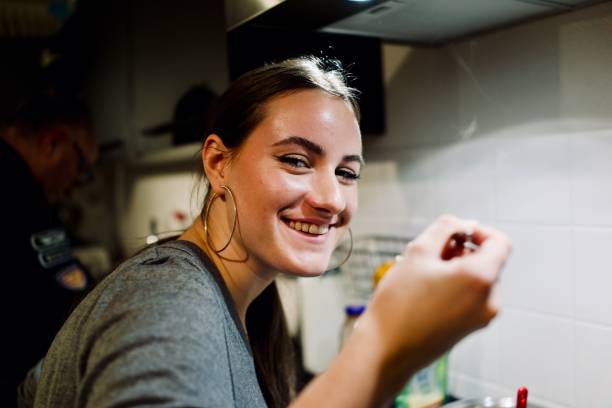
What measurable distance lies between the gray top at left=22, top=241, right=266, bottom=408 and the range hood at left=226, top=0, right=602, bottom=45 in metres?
0.49

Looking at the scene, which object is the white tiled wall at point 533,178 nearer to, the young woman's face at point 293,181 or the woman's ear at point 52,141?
the young woman's face at point 293,181

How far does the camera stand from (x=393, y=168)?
133 centimetres

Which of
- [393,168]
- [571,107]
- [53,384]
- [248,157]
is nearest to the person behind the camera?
[53,384]

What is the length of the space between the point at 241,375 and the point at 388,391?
0.91ft

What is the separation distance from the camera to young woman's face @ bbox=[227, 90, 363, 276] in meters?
0.72

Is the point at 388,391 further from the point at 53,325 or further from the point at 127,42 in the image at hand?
the point at 127,42

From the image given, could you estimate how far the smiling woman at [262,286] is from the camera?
0.50 meters

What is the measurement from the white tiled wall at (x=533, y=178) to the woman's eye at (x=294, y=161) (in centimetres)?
Result: 52

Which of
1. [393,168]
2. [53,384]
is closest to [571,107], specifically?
[393,168]

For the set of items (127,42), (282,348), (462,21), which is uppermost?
(127,42)

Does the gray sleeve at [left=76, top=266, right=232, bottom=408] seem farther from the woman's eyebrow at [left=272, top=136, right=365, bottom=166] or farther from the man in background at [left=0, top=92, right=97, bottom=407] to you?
the man in background at [left=0, top=92, right=97, bottom=407]

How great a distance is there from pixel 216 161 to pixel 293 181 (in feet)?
0.48

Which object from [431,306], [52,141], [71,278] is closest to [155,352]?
[431,306]

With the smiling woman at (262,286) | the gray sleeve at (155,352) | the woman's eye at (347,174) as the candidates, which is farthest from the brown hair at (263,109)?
the gray sleeve at (155,352)
